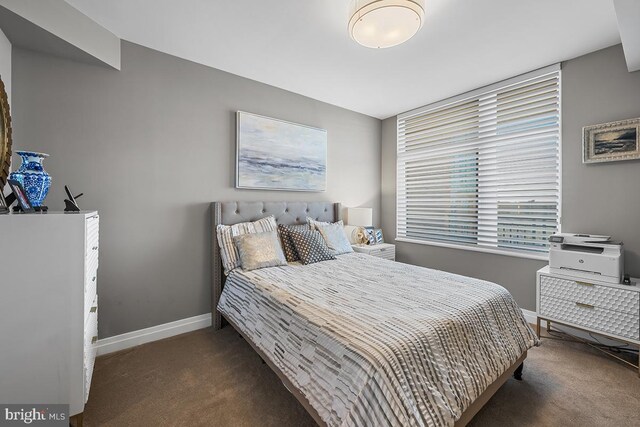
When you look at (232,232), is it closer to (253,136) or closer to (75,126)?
(253,136)

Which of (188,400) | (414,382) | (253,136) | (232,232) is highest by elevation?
(253,136)

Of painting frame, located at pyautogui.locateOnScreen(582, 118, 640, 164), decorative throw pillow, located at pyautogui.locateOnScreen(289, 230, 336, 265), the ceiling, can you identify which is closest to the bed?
decorative throw pillow, located at pyautogui.locateOnScreen(289, 230, 336, 265)

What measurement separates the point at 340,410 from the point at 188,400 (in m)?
1.13

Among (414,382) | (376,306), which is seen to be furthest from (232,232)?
(414,382)

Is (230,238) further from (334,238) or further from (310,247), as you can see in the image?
(334,238)

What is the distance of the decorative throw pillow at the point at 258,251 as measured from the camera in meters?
2.37

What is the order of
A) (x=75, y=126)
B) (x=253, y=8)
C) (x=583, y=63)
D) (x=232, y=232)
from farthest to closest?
(x=232, y=232) → (x=583, y=63) → (x=75, y=126) → (x=253, y=8)

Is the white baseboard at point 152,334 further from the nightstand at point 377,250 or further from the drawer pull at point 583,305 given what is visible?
the drawer pull at point 583,305

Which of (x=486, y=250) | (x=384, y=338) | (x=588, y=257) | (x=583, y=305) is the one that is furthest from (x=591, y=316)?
(x=384, y=338)

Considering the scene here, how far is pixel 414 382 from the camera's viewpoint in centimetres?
111

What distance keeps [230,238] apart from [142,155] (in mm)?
1058

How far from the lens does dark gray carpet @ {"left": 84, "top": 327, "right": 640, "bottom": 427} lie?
1512 millimetres

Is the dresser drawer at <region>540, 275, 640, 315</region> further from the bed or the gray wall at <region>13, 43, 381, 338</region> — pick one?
the gray wall at <region>13, 43, 381, 338</region>

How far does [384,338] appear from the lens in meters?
1.19
